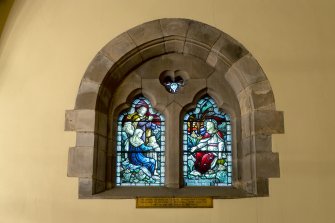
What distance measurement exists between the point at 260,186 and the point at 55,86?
2089 millimetres

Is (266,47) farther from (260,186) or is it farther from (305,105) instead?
(260,186)

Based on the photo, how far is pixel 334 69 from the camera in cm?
545

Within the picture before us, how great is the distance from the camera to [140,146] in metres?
5.71

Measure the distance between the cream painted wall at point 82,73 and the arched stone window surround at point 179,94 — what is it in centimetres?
10

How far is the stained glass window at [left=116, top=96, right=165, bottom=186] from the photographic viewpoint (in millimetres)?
5625

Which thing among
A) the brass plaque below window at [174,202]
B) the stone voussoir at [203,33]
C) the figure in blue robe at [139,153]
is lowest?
the brass plaque below window at [174,202]

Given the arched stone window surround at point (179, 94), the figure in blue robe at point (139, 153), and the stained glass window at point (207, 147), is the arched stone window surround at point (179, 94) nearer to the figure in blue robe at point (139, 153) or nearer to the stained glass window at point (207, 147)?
the stained glass window at point (207, 147)

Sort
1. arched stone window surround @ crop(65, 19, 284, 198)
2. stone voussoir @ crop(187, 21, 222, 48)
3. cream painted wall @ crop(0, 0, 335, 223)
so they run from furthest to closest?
stone voussoir @ crop(187, 21, 222, 48) < arched stone window surround @ crop(65, 19, 284, 198) < cream painted wall @ crop(0, 0, 335, 223)

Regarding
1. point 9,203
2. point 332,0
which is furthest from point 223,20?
point 9,203

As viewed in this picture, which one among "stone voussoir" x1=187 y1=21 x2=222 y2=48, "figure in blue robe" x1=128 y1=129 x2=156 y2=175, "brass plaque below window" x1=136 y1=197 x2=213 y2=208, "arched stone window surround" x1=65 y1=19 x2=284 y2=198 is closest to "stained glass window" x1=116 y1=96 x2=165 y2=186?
"figure in blue robe" x1=128 y1=129 x2=156 y2=175

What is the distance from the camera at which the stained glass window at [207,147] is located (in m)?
5.61

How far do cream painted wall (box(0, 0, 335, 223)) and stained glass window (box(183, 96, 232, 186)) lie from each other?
0.46 m

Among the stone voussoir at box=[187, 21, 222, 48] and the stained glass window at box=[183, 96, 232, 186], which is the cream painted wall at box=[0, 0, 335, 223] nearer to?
the stone voussoir at box=[187, 21, 222, 48]

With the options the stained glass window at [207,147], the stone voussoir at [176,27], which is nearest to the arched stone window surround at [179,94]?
the stone voussoir at [176,27]
